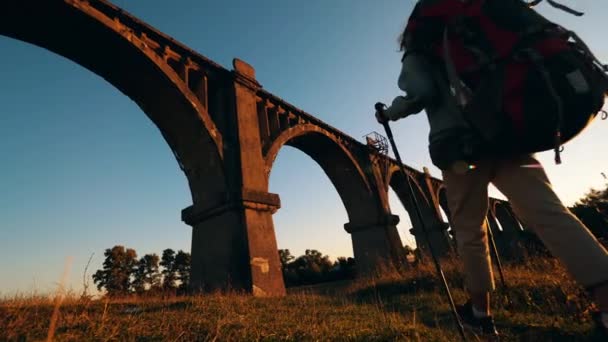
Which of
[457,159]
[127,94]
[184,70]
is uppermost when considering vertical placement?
[184,70]

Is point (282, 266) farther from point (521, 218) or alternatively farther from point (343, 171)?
point (521, 218)

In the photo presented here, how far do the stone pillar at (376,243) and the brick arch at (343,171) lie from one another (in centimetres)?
52

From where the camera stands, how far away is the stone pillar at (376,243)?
13062 mm

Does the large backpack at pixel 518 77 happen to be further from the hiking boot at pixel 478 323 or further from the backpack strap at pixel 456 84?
the hiking boot at pixel 478 323

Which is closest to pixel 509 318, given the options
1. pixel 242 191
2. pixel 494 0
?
pixel 494 0

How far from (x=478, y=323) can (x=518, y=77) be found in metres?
1.48

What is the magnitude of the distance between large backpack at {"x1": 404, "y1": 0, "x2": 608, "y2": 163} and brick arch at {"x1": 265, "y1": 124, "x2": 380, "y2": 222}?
35.0ft

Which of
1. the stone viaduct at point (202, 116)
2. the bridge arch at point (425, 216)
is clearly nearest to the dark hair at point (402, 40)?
the stone viaduct at point (202, 116)

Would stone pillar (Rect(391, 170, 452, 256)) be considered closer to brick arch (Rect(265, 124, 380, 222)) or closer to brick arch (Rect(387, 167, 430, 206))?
brick arch (Rect(387, 167, 430, 206))

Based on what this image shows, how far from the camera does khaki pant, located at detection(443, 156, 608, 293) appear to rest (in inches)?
51.5

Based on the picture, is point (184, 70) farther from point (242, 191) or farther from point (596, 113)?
point (596, 113)

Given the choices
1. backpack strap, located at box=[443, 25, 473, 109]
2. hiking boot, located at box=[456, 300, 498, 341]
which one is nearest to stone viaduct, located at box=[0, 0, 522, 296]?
hiking boot, located at box=[456, 300, 498, 341]

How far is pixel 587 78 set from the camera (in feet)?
4.35

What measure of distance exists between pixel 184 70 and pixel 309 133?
205 inches
